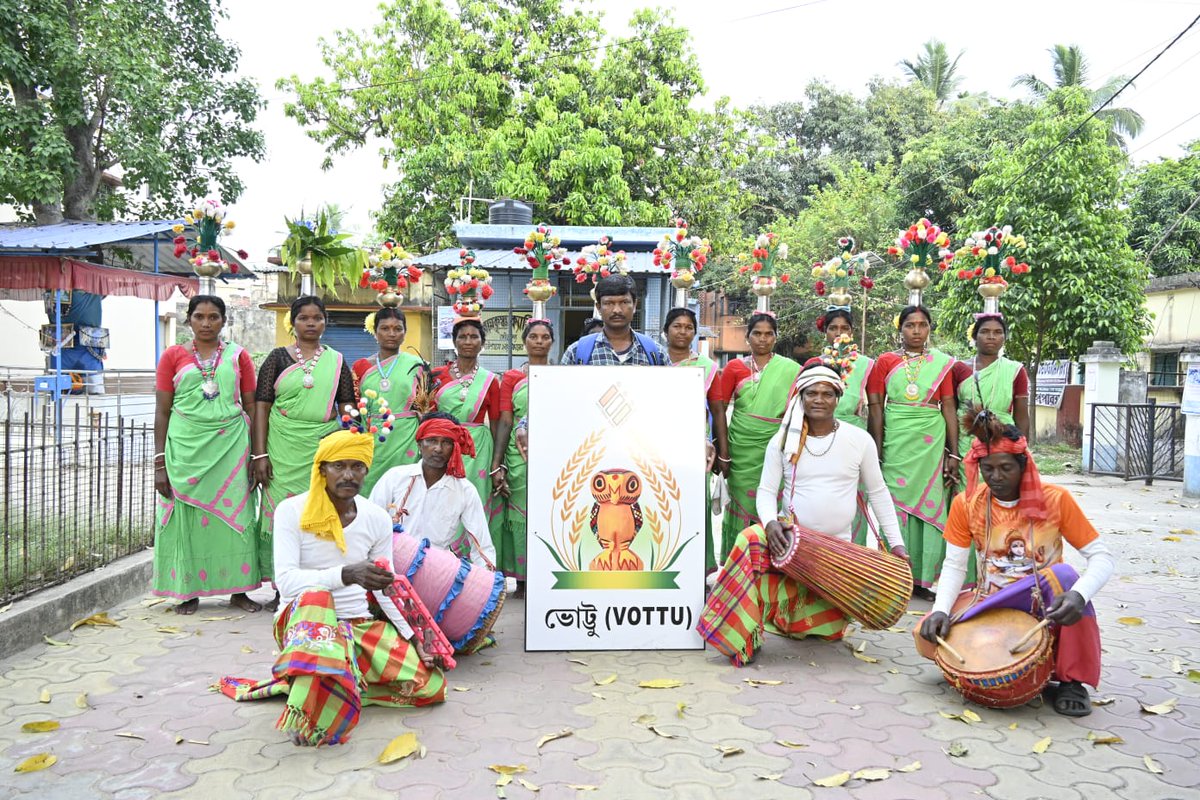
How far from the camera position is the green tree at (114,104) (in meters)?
14.5

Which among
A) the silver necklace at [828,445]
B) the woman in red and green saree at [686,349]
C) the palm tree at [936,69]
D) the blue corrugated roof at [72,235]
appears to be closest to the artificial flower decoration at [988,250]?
the woman in red and green saree at [686,349]

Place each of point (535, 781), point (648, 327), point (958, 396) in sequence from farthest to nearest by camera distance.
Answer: point (648, 327), point (958, 396), point (535, 781)

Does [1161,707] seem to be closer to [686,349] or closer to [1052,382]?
[686,349]

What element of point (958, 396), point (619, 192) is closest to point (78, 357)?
point (619, 192)

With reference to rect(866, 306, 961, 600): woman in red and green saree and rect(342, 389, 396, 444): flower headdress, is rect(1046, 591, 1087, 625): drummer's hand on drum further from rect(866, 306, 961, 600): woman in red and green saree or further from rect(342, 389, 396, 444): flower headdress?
rect(342, 389, 396, 444): flower headdress

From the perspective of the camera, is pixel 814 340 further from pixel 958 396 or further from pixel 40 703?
pixel 40 703

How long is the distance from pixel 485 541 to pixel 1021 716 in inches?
101

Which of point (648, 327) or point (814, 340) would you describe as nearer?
point (648, 327)

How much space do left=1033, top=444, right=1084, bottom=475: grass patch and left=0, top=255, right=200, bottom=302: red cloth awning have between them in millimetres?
12512

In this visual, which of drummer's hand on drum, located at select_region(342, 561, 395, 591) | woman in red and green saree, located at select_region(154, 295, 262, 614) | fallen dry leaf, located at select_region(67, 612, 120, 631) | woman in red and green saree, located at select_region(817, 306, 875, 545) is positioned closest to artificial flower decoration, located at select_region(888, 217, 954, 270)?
woman in red and green saree, located at select_region(817, 306, 875, 545)

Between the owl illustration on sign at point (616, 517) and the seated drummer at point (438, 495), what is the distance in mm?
558

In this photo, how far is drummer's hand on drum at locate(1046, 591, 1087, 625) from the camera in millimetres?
3769

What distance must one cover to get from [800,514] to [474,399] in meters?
2.16

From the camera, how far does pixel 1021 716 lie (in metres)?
3.94
